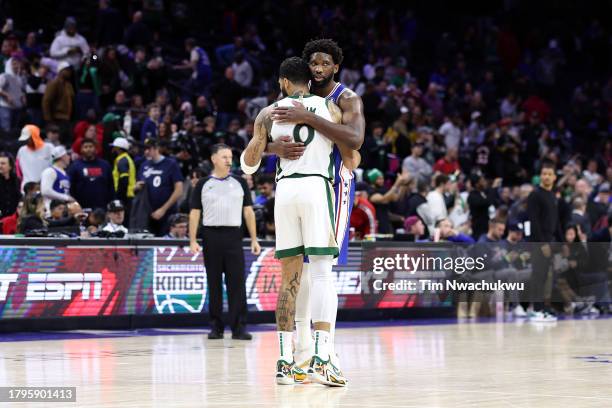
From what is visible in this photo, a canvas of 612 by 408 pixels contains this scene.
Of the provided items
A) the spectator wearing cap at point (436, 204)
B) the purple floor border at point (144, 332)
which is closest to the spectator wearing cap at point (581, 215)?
the spectator wearing cap at point (436, 204)

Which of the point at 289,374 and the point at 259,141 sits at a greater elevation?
the point at 259,141

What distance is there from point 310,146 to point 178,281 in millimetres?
7607

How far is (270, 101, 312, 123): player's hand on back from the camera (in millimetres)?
9039

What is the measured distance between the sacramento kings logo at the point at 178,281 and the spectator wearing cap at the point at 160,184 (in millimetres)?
1977

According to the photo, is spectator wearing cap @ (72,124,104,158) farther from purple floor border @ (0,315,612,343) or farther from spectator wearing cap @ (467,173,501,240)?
spectator wearing cap @ (467,173,501,240)

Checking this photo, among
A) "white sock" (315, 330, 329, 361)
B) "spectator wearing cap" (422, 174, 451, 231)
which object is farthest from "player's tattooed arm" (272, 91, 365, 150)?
"spectator wearing cap" (422, 174, 451, 231)

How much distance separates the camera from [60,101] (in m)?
21.0

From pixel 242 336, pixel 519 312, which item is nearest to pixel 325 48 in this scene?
pixel 242 336

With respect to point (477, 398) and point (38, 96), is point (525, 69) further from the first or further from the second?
point (477, 398)

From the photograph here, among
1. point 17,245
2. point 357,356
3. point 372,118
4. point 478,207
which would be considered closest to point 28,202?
point 17,245

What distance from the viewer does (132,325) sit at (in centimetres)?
1599

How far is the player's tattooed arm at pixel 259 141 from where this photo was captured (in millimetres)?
9273

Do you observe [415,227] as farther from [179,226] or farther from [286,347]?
[286,347]

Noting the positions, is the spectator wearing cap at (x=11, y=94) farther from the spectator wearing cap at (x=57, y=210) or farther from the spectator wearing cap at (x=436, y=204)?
the spectator wearing cap at (x=436, y=204)
